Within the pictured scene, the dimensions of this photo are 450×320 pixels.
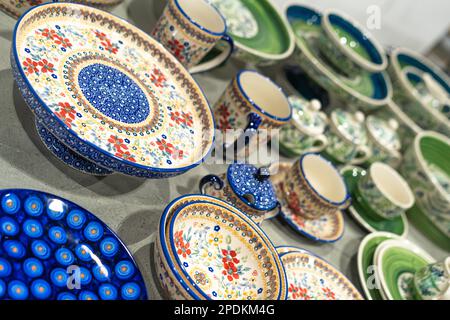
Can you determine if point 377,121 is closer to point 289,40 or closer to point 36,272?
point 289,40

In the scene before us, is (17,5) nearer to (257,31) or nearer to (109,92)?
(109,92)

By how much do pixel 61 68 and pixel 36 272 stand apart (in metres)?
0.31

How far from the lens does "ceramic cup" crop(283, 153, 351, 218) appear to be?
91 centimetres

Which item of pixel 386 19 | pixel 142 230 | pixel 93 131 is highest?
Answer: pixel 386 19

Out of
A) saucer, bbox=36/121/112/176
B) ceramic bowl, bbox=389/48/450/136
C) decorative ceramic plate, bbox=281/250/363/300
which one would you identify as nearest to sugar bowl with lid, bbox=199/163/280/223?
decorative ceramic plate, bbox=281/250/363/300

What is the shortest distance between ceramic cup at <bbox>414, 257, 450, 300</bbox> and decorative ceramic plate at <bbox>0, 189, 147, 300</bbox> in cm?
63

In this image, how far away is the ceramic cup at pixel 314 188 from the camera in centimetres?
91

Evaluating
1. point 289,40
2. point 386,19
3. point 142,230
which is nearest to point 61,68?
point 142,230

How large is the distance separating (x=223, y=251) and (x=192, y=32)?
44 cm

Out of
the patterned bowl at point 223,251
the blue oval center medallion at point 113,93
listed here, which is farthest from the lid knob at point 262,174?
the blue oval center medallion at point 113,93

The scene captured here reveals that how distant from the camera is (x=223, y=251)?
0.71m

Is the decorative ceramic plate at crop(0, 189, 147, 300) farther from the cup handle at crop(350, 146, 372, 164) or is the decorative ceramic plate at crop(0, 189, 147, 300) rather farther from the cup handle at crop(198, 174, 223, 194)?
the cup handle at crop(350, 146, 372, 164)

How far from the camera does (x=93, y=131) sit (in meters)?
0.64

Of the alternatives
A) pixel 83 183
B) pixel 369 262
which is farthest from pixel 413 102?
pixel 83 183
